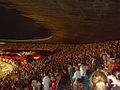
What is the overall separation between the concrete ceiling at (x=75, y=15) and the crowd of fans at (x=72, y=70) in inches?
37.5

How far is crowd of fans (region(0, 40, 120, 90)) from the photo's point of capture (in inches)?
472

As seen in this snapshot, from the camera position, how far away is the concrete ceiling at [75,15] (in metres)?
7.75

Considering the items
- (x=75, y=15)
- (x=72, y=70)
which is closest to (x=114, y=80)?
(x=72, y=70)

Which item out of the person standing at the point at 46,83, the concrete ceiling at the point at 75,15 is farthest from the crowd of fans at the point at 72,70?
the concrete ceiling at the point at 75,15

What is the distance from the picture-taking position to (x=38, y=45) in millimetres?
14664

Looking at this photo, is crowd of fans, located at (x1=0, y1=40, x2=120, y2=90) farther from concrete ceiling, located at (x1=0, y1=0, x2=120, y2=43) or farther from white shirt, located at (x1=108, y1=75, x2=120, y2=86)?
concrete ceiling, located at (x1=0, y1=0, x2=120, y2=43)

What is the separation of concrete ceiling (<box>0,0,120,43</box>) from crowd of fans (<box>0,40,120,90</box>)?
95 centimetres

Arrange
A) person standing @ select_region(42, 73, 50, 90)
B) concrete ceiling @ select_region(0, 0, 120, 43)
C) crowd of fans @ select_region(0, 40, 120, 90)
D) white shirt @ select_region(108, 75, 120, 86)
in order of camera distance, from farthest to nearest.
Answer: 1. person standing @ select_region(42, 73, 50, 90)
2. crowd of fans @ select_region(0, 40, 120, 90)
3. white shirt @ select_region(108, 75, 120, 86)
4. concrete ceiling @ select_region(0, 0, 120, 43)

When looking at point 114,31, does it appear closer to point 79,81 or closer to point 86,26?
point 86,26

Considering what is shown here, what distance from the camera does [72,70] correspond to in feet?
45.2

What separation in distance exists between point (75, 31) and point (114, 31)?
158cm

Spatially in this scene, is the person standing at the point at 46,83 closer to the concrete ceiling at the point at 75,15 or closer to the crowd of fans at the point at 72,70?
the crowd of fans at the point at 72,70

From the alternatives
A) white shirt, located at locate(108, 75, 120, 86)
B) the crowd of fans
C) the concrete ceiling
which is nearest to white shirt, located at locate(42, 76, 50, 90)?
the crowd of fans

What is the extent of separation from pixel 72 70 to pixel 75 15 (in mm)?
5331
